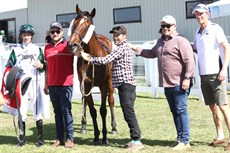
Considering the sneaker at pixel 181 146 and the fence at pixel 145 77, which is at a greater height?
the fence at pixel 145 77

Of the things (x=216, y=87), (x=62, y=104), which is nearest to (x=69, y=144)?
(x=62, y=104)

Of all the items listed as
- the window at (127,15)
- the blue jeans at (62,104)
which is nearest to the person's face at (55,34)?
the blue jeans at (62,104)

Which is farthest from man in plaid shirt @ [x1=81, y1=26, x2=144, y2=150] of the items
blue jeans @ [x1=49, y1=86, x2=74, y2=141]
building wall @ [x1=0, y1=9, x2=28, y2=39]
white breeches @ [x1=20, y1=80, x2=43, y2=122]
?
building wall @ [x1=0, y1=9, x2=28, y2=39]

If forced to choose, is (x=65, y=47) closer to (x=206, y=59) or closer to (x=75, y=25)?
(x=75, y=25)

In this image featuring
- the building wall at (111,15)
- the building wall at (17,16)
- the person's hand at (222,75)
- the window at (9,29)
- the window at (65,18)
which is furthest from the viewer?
the window at (9,29)

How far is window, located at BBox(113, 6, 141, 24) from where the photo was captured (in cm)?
1920

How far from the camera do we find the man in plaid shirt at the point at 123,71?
610 cm

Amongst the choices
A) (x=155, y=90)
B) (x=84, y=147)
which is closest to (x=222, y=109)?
(x=84, y=147)

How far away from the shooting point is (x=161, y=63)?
6062 mm

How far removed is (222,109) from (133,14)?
13710mm

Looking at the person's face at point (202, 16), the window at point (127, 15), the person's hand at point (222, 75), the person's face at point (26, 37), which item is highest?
the window at point (127, 15)

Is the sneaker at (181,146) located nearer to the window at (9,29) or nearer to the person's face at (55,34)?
the person's face at (55,34)

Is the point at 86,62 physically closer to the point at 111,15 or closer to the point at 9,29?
the point at 111,15

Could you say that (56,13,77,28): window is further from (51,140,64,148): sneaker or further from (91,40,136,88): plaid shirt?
(91,40,136,88): plaid shirt
